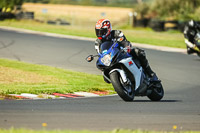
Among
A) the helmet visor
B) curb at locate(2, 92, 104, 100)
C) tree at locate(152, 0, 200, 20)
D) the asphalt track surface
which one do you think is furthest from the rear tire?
tree at locate(152, 0, 200, 20)

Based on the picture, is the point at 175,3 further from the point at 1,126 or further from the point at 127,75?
the point at 1,126

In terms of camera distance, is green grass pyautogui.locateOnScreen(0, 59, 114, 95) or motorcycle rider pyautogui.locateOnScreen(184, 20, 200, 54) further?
motorcycle rider pyautogui.locateOnScreen(184, 20, 200, 54)

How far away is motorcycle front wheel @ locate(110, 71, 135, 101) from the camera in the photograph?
9.77 meters

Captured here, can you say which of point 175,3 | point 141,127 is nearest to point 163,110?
point 141,127

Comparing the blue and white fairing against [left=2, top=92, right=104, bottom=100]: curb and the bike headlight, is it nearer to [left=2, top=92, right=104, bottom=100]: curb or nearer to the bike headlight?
the bike headlight

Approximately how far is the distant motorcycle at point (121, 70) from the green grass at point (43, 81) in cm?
221

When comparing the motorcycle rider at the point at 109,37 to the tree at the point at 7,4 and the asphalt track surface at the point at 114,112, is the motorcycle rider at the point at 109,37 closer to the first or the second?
the asphalt track surface at the point at 114,112

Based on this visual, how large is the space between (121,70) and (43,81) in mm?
4265

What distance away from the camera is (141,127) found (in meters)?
7.21

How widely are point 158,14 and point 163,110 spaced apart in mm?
43697

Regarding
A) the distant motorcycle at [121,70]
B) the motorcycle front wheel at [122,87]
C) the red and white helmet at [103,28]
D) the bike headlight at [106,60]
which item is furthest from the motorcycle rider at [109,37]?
the motorcycle front wheel at [122,87]

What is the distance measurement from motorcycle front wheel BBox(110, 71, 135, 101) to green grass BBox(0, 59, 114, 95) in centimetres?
227

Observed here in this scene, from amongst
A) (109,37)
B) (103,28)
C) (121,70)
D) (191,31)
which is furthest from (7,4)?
(121,70)

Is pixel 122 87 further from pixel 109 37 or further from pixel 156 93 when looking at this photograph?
pixel 156 93
